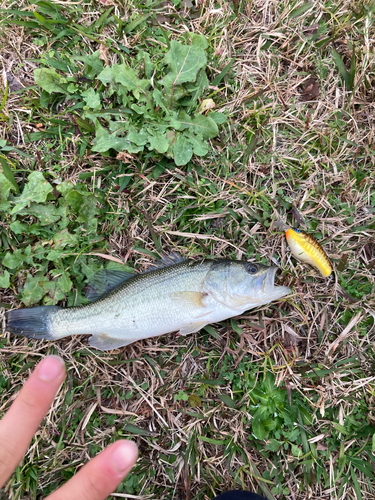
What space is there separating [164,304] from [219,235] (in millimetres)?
1044

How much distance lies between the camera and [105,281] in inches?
143

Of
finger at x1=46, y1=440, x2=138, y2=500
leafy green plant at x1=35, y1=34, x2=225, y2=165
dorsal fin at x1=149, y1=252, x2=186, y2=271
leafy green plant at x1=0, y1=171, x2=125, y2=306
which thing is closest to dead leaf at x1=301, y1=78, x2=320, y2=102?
leafy green plant at x1=35, y1=34, x2=225, y2=165

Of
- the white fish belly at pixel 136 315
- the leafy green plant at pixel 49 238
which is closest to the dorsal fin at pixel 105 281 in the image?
the leafy green plant at pixel 49 238

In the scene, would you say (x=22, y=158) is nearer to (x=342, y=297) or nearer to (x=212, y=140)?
(x=212, y=140)

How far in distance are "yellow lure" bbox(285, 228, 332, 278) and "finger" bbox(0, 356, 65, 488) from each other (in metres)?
2.60

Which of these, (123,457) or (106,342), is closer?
(123,457)

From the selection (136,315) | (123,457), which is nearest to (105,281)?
(136,315)

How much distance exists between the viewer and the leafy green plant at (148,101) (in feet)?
11.8

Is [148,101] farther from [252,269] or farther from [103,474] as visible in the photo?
[103,474]

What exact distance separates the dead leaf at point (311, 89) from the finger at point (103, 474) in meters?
4.08

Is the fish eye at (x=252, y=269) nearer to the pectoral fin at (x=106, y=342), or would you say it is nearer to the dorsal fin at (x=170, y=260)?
the dorsal fin at (x=170, y=260)

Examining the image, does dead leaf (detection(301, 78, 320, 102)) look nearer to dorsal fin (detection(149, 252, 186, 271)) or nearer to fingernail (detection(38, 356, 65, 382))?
dorsal fin (detection(149, 252, 186, 271))

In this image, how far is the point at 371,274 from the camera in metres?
3.77

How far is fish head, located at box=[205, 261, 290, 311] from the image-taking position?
3320mm
